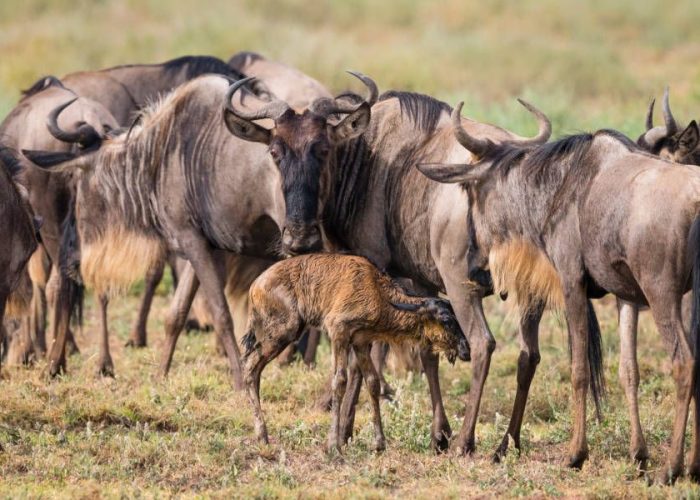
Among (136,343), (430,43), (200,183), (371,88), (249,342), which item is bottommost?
(136,343)

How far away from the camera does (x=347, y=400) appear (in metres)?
7.60

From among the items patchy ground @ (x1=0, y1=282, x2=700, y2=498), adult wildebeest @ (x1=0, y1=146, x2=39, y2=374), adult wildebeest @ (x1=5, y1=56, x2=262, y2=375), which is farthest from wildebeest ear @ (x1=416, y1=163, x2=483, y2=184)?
adult wildebeest @ (x1=5, y1=56, x2=262, y2=375)

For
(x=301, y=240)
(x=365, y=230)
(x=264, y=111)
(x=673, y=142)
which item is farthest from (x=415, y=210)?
(x=673, y=142)

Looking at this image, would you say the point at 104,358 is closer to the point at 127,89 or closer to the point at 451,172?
the point at 127,89

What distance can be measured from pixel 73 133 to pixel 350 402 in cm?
331

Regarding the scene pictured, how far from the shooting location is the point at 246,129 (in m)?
8.01

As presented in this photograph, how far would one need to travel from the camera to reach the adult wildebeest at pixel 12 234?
7230 mm

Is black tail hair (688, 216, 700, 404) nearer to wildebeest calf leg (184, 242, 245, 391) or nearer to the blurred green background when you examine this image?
wildebeest calf leg (184, 242, 245, 391)

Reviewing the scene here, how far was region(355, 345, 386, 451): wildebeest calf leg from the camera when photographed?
711cm

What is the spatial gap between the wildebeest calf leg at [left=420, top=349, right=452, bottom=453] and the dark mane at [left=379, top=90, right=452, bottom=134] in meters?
1.33

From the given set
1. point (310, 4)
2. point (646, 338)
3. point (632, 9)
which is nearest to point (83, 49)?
point (310, 4)

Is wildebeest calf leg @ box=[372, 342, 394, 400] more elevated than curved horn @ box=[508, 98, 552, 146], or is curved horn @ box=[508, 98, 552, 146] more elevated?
curved horn @ box=[508, 98, 552, 146]

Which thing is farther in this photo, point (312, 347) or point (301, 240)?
point (312, 347)

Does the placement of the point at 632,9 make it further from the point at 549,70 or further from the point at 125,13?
the point at 125,13
